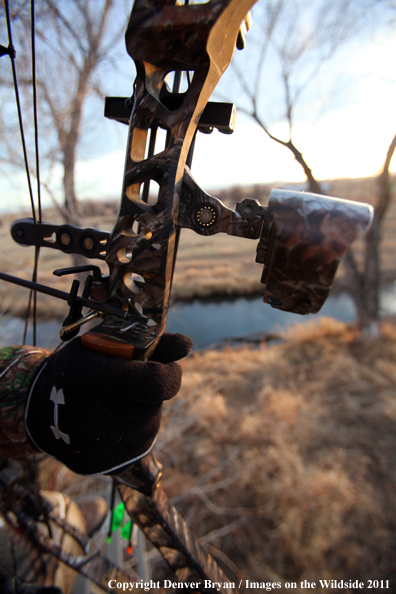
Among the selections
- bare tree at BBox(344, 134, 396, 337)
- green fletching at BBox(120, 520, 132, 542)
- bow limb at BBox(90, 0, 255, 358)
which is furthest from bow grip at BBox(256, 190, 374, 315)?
bare tree at BBox(344, 134, 396, 337)

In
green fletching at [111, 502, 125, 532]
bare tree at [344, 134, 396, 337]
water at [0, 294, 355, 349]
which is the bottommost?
water at [0, 294, 355, 349]

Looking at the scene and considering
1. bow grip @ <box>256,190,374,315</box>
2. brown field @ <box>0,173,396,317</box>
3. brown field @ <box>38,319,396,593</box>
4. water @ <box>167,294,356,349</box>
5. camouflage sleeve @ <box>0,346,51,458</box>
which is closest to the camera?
bow grip @ <box>256,190,374,315</box>

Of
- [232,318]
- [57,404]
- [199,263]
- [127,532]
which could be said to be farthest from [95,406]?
[199,263]

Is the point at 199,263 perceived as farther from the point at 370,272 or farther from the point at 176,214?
the point at 176,214

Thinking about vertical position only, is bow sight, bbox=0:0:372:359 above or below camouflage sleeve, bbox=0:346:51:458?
above

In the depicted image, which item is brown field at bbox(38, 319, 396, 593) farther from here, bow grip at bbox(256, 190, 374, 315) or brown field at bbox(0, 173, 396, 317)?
brown field at bbox(0, 173, 396, 317)

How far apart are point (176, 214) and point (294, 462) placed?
487 centimetres

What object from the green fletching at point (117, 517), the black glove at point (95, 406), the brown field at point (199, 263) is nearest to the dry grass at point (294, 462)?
the green fletching at point (117, 517)

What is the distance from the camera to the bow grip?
74 centimetres

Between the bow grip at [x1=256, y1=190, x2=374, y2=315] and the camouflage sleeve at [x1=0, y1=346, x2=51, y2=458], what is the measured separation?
3.12 ft

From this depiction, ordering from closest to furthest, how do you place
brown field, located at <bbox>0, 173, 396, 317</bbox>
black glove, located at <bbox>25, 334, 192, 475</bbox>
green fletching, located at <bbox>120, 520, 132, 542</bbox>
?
Result: 1. black glove, located at <bbox>25, 334, 192, 475</bbox>
2. green fletching, located at <bbox>120, 520, 132, 542</bbox>
3. brown field, located at <bbox>0, 173, 396, 317</bbox>

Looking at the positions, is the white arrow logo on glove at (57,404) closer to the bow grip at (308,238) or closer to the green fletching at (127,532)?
the bow grip at (308,238)

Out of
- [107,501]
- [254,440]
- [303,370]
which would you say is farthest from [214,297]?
[107,501]

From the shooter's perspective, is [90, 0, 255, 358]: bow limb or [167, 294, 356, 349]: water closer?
[90, 0, 255, 358]: bow limb
